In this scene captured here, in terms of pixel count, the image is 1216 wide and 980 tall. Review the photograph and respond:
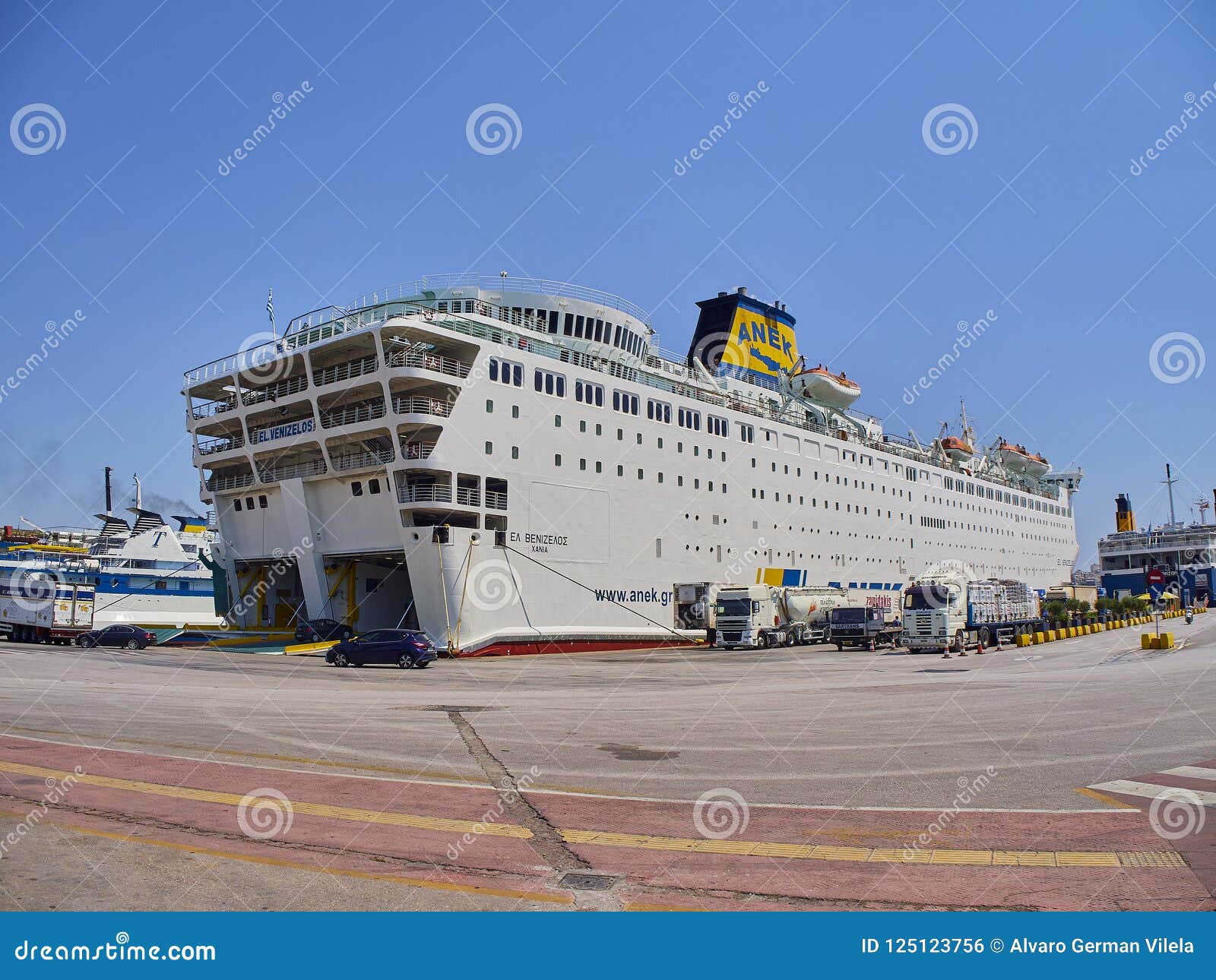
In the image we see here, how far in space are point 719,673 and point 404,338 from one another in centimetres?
1667

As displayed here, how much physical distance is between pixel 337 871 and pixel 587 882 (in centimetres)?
165

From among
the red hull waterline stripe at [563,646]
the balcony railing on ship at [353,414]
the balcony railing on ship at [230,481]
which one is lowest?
the red hull waterline stripe at [563,646]

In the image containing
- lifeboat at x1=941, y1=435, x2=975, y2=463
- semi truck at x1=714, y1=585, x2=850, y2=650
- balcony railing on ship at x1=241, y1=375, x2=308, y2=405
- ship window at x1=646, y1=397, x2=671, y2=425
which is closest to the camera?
balcony railing on ship at x1=241, y1=375, x2=308, y2=405


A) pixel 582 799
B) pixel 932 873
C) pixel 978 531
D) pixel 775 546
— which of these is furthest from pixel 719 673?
pixel 978 531

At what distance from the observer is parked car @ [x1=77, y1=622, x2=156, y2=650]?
3731cm

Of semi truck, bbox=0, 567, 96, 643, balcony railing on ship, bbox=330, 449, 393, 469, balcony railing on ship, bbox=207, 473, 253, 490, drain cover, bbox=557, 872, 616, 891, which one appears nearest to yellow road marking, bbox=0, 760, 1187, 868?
drain cover, bbox=557, 872, 616, 891

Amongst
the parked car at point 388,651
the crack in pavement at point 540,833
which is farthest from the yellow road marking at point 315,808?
the parked car at point 388,651

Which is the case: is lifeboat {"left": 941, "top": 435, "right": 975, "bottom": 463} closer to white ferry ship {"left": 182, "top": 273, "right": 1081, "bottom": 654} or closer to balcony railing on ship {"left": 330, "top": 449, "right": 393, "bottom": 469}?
white ferry ship {"left": 182, "top": 273, "right": 1081, "bottom": 654}

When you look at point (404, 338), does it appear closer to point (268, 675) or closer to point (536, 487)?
point (536, 487)

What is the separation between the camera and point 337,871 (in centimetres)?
552

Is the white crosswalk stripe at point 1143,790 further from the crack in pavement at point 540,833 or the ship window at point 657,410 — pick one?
the ship window at point 657,410

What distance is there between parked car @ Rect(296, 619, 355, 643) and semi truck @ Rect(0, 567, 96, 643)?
14843 millimetres

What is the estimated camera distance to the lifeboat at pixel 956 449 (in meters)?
69.1

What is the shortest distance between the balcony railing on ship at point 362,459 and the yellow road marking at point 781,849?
2398cm
